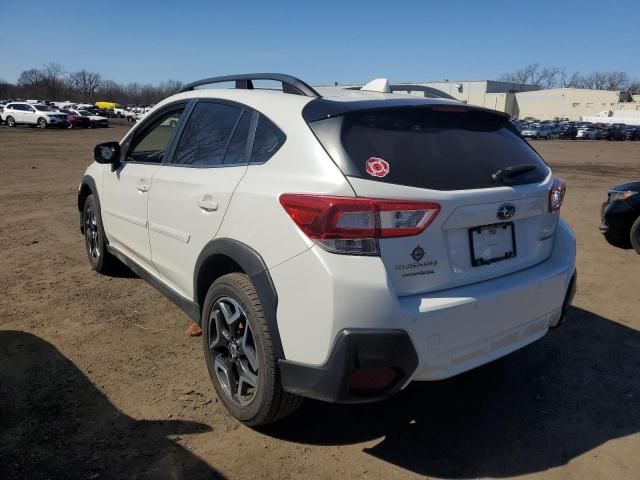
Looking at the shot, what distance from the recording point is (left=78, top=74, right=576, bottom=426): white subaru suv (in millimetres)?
2238

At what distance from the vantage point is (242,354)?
2.81m

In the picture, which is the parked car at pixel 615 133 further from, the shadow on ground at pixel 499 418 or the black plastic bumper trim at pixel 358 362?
the black plastic bumper trim at pixel 358 362

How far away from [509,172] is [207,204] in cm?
168

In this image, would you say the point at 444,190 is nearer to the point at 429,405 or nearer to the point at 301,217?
the point at 301,217

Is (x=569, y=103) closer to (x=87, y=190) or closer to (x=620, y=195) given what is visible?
(x=620, y=195)

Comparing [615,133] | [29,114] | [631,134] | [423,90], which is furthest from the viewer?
[615,133]

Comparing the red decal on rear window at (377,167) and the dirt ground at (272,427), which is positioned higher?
the red decal on rear window at (377,167)

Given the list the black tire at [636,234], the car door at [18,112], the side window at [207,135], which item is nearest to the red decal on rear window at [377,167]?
the side window at [207,135]

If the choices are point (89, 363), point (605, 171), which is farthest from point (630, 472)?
point (605, 171)

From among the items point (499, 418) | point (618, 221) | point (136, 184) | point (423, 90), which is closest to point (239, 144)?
point (136, 184)

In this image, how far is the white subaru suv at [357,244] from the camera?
224 cm

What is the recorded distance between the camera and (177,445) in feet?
8.87

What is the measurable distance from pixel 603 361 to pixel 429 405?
147cm

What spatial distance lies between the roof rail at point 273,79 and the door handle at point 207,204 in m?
0.78
